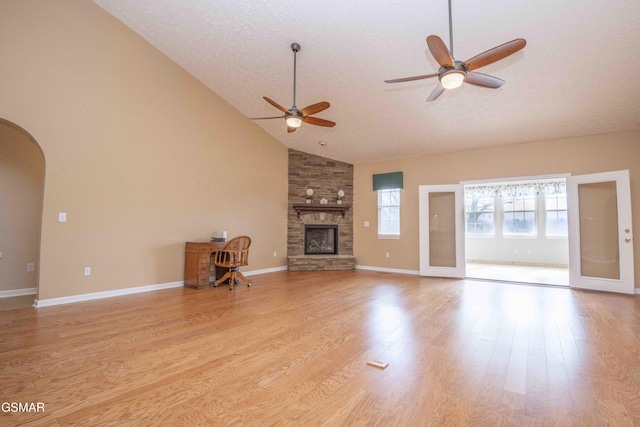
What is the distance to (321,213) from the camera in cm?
744

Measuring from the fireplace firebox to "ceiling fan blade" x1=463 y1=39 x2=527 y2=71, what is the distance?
5280 millimetres

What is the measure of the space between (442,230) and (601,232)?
257 centimetres

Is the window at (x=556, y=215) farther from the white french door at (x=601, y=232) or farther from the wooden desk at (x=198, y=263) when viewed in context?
the wooden desk at (x=198, y=263)

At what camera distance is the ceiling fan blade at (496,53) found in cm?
242

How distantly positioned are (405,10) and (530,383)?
3592mm

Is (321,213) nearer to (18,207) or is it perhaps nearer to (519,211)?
(18,207)

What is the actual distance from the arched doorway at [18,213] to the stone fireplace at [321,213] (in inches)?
180

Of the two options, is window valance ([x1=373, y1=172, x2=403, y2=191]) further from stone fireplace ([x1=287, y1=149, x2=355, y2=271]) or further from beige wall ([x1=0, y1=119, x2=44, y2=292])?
beige wall ([x1=0, y1=119, x2=44, y2=292])

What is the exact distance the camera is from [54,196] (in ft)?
12.1

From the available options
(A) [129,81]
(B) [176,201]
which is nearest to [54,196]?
(B) [176,201]

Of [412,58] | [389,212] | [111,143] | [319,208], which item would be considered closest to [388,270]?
[389,212]

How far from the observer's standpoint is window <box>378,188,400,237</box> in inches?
277

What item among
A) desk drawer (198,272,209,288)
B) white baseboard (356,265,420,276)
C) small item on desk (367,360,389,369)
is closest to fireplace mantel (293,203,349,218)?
white baseboard (356,265,420,276)

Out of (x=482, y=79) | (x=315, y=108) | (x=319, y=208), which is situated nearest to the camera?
(x=482, y=79)
